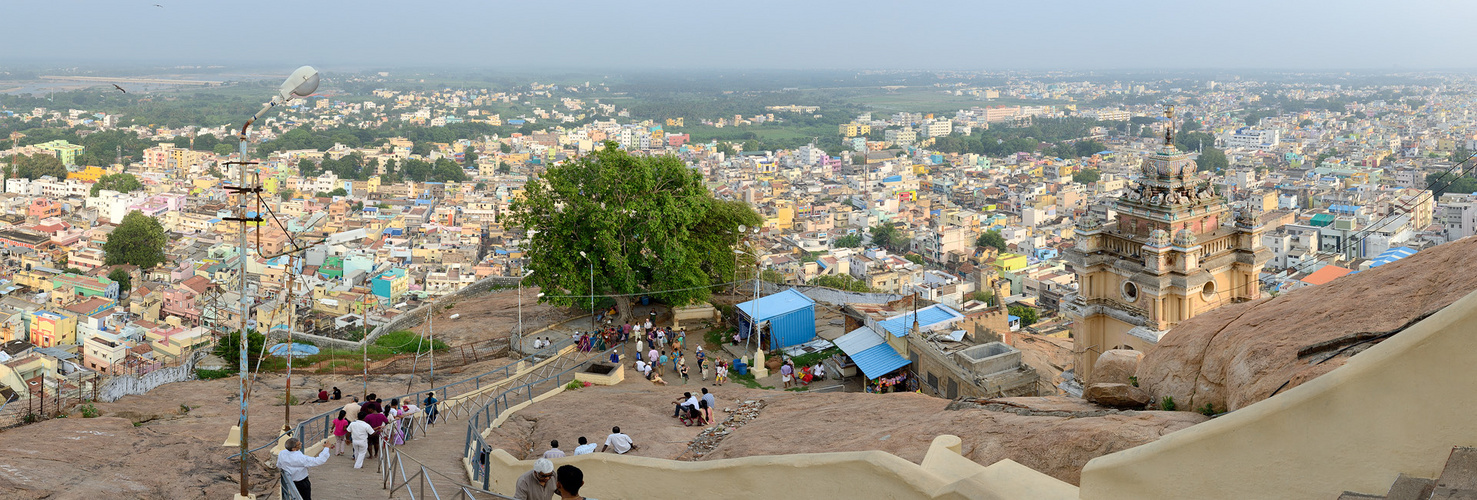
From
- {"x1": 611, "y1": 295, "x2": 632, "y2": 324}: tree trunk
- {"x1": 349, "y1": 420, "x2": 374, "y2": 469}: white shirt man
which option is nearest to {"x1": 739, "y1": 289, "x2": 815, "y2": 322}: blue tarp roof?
{"x1": 611, "y1": 295, "x2": 632, "y2": 324}: tree trunk

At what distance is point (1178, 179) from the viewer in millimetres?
11539

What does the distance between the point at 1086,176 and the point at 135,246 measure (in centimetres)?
5634

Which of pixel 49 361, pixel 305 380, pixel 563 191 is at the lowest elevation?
pixel 49 361

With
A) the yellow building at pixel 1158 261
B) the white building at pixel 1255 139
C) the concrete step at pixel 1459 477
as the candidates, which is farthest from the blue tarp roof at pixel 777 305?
the white building at pixel 1255 139

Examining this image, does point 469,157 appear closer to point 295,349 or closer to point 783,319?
point 295,349

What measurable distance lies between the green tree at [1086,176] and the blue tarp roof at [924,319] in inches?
2399

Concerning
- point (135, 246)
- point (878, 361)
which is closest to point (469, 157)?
point (135, 246)

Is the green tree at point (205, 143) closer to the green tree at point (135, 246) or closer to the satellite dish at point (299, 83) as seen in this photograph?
the green tree at point (135, 246)

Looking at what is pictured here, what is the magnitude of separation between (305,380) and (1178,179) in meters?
10.2

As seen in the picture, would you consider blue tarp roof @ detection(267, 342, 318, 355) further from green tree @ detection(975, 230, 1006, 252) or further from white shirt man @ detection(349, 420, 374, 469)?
green tree @ detection(975, 230, 1006, 252)

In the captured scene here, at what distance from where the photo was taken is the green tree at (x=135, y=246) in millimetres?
39750

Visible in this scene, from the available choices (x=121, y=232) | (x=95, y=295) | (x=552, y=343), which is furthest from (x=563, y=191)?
(x=121, y=232)

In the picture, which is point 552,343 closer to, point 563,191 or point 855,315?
point 563,191

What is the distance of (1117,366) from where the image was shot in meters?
7.52
